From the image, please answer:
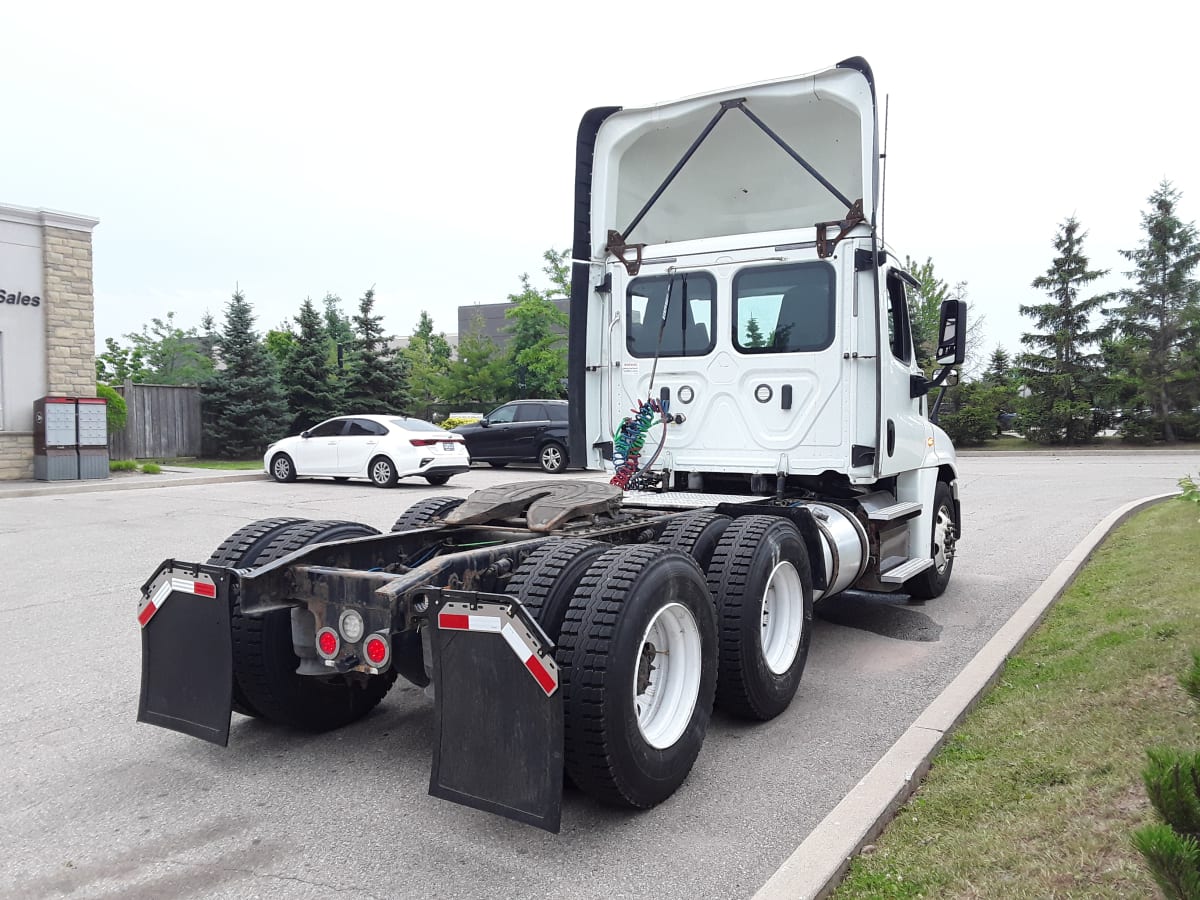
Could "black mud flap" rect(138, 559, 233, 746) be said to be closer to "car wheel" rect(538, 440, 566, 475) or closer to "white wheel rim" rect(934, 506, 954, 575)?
"white wheel rim" rect(934, 506, 954, 575)

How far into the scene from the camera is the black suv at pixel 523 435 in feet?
70.9

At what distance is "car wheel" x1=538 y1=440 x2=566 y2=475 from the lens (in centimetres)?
2153

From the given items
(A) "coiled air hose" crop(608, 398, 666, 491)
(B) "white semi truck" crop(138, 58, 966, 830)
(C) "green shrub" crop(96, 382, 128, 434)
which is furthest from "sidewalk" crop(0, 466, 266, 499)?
(A) "coiled air hose" crop(608, 398, 666, 491)

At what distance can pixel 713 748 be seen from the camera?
4469 mm

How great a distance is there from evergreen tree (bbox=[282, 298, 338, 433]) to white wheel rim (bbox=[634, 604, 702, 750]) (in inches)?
1062

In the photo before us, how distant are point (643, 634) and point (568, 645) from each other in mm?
321

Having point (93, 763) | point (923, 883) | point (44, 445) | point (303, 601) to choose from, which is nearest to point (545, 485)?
point (303, 601)

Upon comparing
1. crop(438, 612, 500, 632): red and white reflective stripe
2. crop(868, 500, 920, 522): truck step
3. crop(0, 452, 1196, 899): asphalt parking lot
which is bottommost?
crop(0, 452, 1196, 899): asphalt parking lot

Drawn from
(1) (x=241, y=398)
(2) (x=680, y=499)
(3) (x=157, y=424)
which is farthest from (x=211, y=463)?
(2) (x=680, y=499)

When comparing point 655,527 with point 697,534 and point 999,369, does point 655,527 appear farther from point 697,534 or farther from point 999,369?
point 999,369

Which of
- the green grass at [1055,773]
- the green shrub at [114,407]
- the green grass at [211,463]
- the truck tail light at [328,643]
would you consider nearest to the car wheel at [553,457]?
the green grass at [211,463]

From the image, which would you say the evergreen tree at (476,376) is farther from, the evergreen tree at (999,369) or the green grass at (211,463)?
the evergreen tree at (999,369)

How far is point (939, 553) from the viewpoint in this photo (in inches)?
305

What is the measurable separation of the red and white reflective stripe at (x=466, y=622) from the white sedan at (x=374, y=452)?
A: 1436cm
